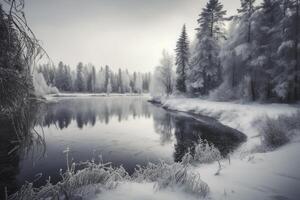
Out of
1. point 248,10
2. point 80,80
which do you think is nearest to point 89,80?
point 80,80

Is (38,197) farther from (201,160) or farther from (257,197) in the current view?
(201,160)

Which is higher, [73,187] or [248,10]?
[248,10]

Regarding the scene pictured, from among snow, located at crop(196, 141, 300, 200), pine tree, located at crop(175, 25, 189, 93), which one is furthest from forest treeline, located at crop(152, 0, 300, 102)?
snow, located at crop(196, 141, 300, 200)

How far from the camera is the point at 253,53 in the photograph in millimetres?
21734

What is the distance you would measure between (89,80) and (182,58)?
6773cm

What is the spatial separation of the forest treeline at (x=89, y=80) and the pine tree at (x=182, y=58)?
2155 inches

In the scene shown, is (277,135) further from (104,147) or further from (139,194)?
(104,147)

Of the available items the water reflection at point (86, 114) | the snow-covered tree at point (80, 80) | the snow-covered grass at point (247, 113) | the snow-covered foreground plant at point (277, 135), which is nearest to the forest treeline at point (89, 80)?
the snow-covered tree at point (80, 80)

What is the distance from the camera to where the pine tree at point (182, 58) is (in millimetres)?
38469

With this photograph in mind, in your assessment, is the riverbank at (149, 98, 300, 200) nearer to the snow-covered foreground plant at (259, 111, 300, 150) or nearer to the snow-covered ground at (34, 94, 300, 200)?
the snow-covered ground at (34, 94, 300, 200)

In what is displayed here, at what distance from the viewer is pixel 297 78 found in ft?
59.6

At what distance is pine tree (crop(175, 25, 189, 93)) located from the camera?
38469 millimetres

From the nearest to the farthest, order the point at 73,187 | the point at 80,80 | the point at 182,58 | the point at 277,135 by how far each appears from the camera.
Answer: the point at 73,187, the point at 277,135, the point at 182,58, the point at 80,80

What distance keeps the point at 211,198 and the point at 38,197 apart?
3342 mm
